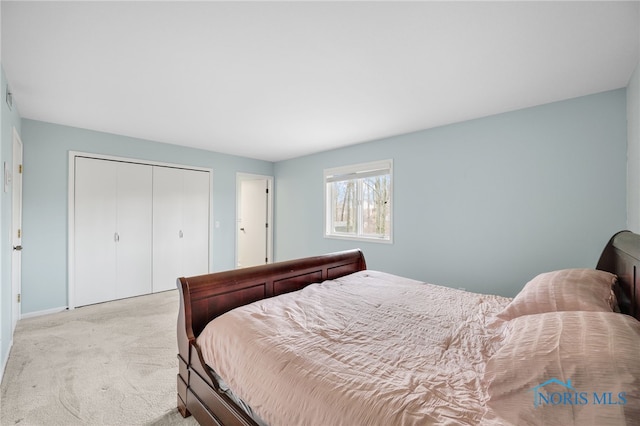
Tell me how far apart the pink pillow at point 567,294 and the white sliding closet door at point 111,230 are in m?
4.58

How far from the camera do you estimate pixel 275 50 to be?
191 centimetres

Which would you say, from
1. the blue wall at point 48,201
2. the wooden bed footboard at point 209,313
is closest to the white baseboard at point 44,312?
the blue wall at point 48,201

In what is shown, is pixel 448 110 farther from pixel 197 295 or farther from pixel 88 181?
pixel 88 181

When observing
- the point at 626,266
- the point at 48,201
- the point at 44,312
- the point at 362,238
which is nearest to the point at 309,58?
the point at 626,266

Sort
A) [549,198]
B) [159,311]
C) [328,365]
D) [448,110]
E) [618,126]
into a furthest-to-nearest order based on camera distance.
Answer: [159,311]
[448,110]
[549,198]
[618,126]
[328,365]

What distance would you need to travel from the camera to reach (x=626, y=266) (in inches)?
59.2

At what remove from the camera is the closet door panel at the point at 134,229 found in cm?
403

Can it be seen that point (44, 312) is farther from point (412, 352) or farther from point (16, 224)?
point (412, 352)

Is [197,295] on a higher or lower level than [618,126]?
lower

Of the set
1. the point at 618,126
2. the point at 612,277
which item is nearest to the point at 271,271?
the point at 612,277

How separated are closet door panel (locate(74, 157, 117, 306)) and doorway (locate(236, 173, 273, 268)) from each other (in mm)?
2123

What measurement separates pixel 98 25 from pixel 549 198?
3.93 metres

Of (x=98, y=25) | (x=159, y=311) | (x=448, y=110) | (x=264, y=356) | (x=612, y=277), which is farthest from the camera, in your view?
(x=159, y=311)

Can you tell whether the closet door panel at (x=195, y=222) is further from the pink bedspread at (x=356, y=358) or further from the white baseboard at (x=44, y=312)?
the pink bedspread at (x=356, y=358)
